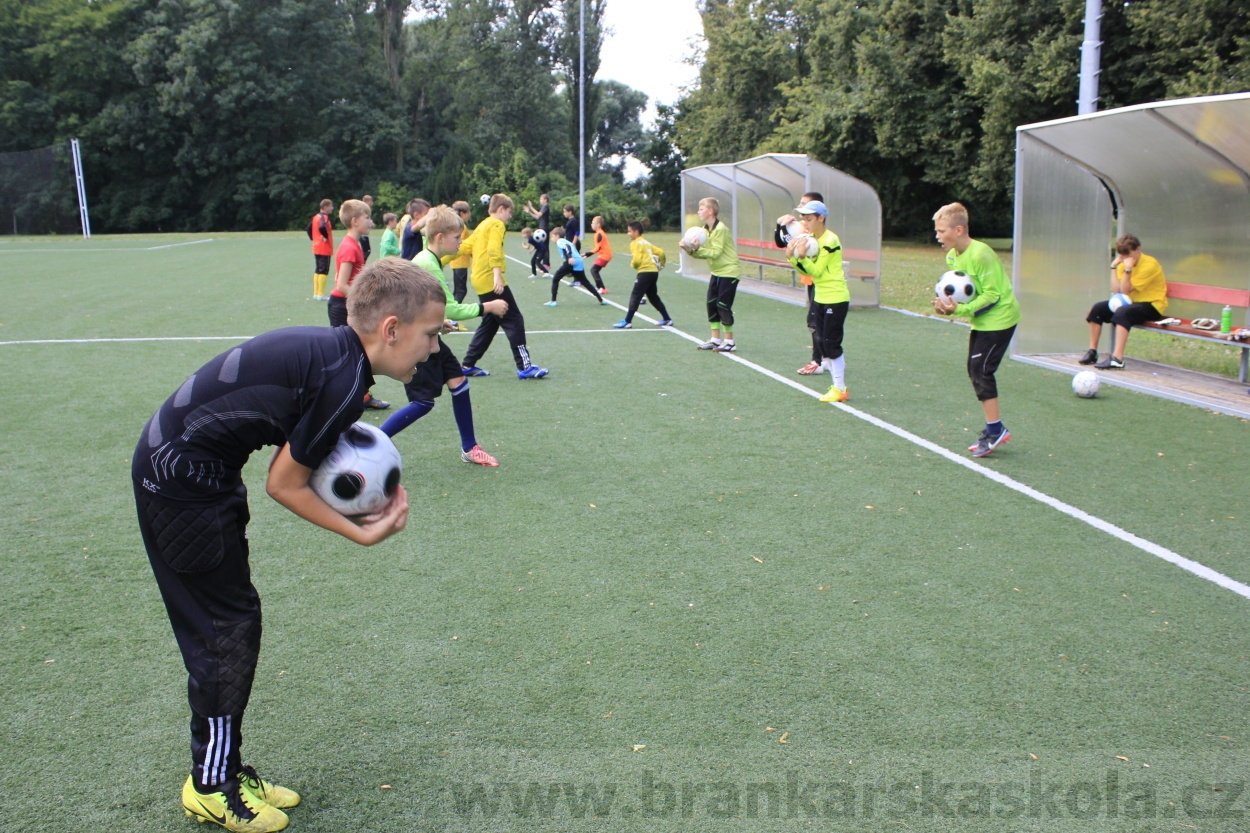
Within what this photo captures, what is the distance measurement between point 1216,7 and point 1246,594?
22.6m

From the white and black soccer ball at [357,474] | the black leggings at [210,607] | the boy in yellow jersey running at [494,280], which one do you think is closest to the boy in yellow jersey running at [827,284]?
the boy in yellow jersey running at [494,280]

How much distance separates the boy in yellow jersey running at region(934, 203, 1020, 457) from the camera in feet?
23.7

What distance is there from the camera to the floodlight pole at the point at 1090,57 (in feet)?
38.6

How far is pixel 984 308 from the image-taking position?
726 centimetres

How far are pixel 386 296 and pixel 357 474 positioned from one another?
51cm

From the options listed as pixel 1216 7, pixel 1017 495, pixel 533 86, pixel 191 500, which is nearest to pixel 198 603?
pixel 191 500

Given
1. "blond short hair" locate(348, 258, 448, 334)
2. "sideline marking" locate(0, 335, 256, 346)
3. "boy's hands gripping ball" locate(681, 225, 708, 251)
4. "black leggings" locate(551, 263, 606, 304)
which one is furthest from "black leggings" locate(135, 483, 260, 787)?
"black leggings" locate(551, 263, 606, 304)

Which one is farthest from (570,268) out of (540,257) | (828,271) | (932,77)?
(932,77)

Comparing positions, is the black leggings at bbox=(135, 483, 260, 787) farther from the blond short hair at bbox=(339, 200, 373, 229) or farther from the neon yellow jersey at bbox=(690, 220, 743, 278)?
the neon yellow jersey at bbox=(690, 220, 743, 278)

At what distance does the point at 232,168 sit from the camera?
57812mm

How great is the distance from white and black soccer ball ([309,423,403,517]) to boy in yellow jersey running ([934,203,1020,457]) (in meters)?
5.40

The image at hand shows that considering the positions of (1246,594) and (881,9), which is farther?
(881,9)

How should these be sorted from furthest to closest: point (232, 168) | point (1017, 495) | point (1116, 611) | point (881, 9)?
point (232, 168), point (881, 9), point (1017, 495), point (1116, 611)

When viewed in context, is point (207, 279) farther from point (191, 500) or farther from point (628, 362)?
point (191, 500)
